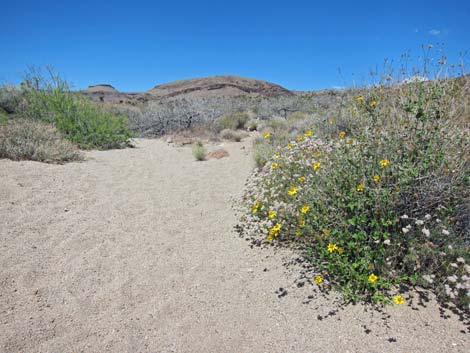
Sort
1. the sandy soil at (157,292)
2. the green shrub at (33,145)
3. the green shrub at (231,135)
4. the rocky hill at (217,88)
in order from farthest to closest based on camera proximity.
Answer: the rocky hill at (217,88)
the green shrub at (231,135)
the green shrub at (33,145)
the sandy soil at (157,292)

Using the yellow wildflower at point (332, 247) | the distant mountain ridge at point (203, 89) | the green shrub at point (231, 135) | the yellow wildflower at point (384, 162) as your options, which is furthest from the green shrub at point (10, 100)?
the distant mountain ridge at point (203, 89)

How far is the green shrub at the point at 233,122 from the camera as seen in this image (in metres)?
12.1

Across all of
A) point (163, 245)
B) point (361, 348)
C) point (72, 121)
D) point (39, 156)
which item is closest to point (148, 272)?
point (163, 245)

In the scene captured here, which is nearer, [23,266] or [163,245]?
[23,266]

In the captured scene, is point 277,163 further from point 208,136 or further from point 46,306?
point 208,136

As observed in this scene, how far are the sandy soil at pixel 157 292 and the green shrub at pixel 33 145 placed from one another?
5.36 ft

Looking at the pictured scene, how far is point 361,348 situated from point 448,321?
2.15 ft

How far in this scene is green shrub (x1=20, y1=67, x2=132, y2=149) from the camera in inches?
330

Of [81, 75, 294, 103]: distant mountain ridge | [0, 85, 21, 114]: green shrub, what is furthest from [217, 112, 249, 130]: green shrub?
[81, 75, 294, 103]: distant mountain ridge

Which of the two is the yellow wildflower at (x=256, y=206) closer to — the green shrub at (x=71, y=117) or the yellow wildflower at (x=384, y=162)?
the yellow wildflower at (x=384, y=162)

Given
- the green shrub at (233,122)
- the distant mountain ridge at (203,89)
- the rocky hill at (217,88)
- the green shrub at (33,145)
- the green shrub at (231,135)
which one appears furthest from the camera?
the rocky hill at (217,88)

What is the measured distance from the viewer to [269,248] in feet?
10.7

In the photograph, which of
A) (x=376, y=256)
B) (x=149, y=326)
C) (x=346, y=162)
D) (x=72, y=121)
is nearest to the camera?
(x=149, y=326)

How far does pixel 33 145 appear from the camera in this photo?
6.15 m
